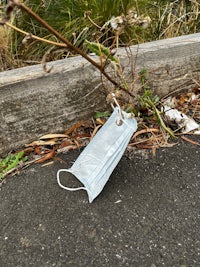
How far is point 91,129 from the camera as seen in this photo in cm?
196

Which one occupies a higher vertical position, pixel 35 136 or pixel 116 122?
pixel 116 122

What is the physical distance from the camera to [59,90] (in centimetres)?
181

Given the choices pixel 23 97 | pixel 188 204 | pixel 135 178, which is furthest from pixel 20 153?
pixel 188 204

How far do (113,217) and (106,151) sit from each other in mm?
300

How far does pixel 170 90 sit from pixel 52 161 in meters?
0.87

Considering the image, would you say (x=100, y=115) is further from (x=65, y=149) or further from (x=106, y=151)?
(x=106, y=151)

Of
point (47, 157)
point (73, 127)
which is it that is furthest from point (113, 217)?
point (73, 127)

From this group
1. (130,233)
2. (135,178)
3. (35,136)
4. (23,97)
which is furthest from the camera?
(35,136)

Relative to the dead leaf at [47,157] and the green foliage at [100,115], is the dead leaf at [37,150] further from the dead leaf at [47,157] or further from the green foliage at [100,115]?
the green foliage at [100,115]

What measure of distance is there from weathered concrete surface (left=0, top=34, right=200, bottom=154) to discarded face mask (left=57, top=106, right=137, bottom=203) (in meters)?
0.35

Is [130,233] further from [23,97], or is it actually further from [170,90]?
[170,90]

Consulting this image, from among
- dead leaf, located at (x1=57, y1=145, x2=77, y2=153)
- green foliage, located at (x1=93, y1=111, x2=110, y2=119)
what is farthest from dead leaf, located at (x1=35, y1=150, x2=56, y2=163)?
green foliage, located at (x1=93, y1=111, x2=110, y2=119)

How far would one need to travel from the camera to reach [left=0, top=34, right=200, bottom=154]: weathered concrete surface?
175 cm

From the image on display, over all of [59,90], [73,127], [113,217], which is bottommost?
[113,217]
